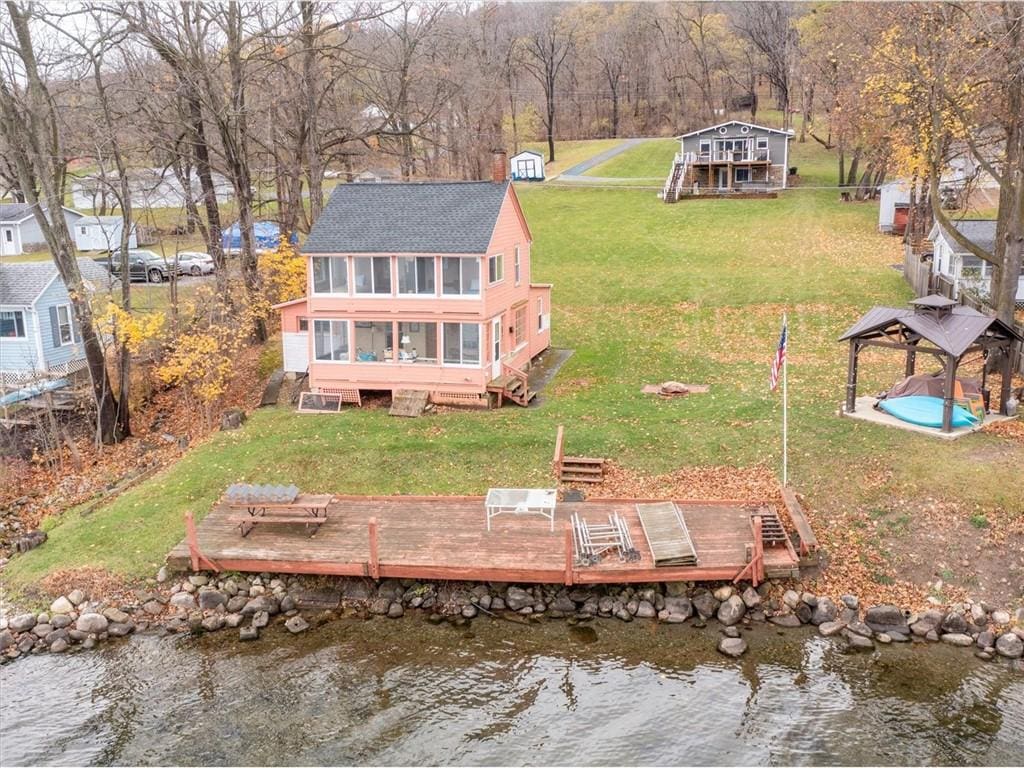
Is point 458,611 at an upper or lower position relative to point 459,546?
lower

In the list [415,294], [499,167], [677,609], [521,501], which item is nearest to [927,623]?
[677,609]

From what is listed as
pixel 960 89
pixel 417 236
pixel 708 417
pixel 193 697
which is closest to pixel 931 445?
pixel 708 417

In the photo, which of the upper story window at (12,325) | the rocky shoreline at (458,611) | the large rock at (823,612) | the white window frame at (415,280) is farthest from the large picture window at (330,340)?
the large rock at (823,612)

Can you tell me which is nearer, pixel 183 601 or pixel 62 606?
pixel 62 606

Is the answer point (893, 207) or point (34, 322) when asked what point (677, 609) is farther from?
point (893, 207)

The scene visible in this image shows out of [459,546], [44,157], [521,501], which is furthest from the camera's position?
[44,157]

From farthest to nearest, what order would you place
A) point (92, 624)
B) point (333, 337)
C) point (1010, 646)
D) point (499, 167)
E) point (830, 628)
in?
point (499, 167)
point (333, 337)
point (92, 624)
point (830, 628)
point (1010, 646)

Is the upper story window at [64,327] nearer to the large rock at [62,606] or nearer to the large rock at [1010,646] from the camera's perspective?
the large rock at [62,606]
